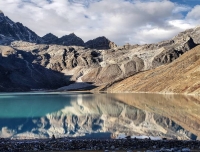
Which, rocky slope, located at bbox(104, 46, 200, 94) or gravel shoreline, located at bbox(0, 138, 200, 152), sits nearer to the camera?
gravel shoreline, located at bbox(0, 138, 200, 152)

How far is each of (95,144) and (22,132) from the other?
1538 centimetres

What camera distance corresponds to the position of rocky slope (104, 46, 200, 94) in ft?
409

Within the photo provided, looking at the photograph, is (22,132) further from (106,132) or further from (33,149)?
(33,149)

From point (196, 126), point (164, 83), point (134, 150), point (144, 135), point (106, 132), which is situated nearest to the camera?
point (134, 150)

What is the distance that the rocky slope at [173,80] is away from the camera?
124787 mm

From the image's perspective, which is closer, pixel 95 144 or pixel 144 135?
pixel 95 144

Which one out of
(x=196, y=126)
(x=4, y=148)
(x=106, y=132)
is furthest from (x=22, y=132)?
(x=196, y=126)

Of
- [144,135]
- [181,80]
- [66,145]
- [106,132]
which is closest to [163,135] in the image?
[144,135]

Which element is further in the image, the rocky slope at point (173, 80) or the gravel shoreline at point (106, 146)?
the rocky slope at point (173, 80)

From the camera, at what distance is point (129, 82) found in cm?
17862

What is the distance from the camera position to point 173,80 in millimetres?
139875

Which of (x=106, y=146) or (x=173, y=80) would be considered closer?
(x=106, y=146)

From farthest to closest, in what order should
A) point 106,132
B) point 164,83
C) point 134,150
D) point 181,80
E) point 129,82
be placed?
point 129,82
point 164,83
point 181,80
point 106,132
point 134,150

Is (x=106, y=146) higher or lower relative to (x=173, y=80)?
lower
